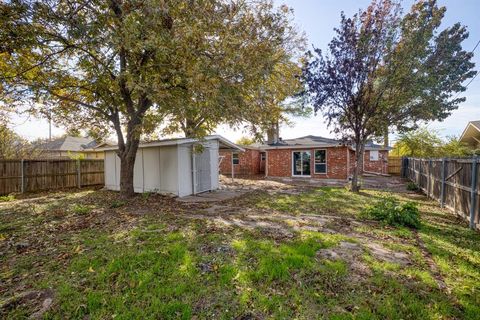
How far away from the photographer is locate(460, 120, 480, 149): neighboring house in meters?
14.9

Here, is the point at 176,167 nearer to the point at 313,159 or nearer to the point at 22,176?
the point at 22,176

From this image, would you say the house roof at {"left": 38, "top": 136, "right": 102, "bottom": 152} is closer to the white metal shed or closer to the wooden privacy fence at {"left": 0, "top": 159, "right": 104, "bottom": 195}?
the wooden privacy fence at {"left": 0, "top": 159, "right": 104, "bottom": 195}

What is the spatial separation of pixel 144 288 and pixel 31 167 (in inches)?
473

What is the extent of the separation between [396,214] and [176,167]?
7.81m

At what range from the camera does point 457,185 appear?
659 cm

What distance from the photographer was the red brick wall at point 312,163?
15.7 meters

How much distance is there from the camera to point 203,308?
8.82ft

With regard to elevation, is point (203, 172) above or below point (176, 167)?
below

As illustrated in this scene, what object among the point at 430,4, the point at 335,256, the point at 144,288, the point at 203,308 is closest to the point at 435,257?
the point at 335,256

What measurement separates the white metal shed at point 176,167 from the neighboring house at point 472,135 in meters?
16.2

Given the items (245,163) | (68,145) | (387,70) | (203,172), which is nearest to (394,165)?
(245,163)

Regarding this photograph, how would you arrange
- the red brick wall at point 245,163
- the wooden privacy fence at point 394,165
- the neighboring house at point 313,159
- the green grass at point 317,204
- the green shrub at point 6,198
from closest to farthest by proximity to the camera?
the green grass at point 317,204
the green shrub at point 6,198
the neighboring house at point 313,159
the wooden privacy fence at point 394,165
the red brick wall at point 245,163

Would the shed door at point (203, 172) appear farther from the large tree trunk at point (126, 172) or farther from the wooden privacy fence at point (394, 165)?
the wooden privacy fence at point (394, 165)

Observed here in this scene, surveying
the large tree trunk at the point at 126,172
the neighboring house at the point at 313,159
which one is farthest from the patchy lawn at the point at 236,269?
the neighboring house at the point at 313,159
